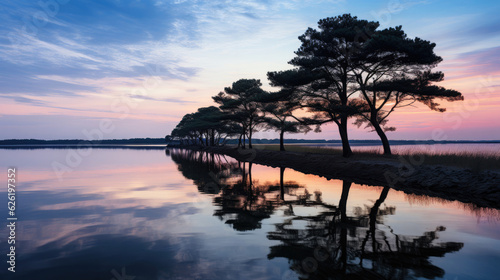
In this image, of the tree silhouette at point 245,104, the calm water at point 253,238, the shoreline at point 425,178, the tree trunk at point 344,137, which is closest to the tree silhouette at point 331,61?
the tree trunk at point 344,137

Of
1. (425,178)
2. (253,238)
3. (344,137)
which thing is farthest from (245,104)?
(253,238)

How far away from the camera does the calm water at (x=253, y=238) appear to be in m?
5.57

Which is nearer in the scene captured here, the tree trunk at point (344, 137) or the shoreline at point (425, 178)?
the shoreline at point (425, 178)

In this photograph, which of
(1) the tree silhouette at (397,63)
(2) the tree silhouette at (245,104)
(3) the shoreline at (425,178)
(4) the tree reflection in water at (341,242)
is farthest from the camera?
(2) the tree silhouette at (245,104)

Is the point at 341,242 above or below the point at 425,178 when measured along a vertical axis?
below

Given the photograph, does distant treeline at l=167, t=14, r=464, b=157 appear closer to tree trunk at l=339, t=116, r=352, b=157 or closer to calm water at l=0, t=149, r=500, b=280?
tree trunk at l=339, t=116, r=352, b=157

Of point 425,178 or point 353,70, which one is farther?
point 353,70

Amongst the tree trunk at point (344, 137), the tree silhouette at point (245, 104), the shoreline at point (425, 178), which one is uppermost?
the tree silhouette at point (245, 104)

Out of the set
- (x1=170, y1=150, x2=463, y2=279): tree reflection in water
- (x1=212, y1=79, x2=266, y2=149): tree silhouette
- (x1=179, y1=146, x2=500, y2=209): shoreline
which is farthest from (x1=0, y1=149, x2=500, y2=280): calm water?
(x1=212, y1=79, x2=266, y2=149): tree silhouette

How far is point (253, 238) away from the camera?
7473mm

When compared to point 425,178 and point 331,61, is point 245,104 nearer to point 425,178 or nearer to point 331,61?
point 331,61

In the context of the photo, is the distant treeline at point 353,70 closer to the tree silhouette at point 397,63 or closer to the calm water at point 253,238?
the tree silhouette at point 397,63

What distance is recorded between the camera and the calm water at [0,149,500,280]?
5566 mm

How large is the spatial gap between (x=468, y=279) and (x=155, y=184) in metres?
15.9
